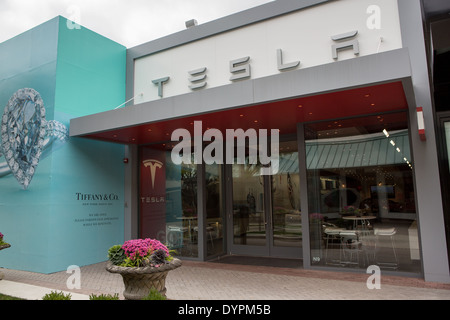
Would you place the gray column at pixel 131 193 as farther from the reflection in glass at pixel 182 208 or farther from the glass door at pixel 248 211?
the glass door at pixel 248 211

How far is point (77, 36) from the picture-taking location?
8328 millimetres

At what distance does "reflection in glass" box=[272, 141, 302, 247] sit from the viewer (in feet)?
27.6

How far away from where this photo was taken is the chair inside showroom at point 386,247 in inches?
250

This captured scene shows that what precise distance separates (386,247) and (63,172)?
23.3 ft

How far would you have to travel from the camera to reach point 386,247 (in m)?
6.42

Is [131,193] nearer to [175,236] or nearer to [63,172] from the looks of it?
[175,236]

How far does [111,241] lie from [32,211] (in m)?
2.05

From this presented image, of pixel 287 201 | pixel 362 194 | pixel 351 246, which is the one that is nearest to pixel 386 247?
pixel 351 246
